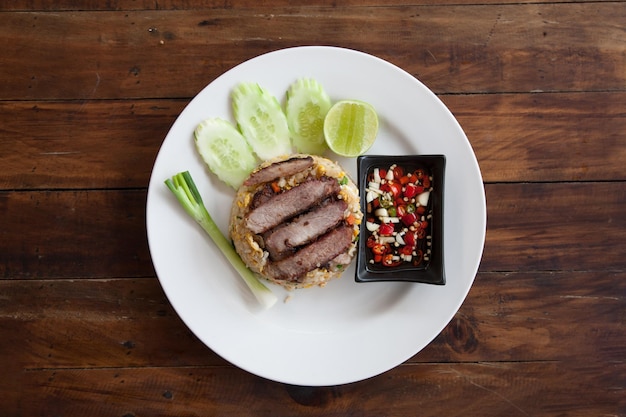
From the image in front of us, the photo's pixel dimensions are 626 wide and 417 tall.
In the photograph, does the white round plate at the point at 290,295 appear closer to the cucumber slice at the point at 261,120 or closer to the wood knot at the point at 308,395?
the cucumber slice at the point at 261,120

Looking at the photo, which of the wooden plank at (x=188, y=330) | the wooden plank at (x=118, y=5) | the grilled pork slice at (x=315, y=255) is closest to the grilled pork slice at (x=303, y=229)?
the grilled pork slice at (x=315, y=255)

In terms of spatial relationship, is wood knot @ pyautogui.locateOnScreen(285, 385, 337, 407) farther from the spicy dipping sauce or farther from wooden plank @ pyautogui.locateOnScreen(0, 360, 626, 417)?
the spicy dipping sauce

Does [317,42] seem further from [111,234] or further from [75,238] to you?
[75,238]

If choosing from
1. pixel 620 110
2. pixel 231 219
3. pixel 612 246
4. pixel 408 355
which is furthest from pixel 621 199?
pixel 231 219

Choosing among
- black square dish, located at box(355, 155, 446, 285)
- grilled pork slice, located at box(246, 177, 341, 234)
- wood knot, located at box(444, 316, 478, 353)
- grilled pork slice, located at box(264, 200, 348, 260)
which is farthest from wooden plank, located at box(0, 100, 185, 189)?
wood knot, located at box(444, 316, 478, 353)

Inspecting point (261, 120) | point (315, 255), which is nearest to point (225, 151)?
point (261, 120)
